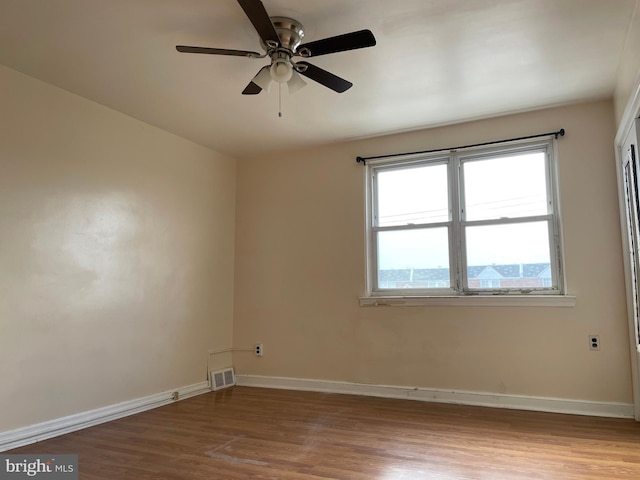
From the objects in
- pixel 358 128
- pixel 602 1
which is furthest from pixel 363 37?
pixel 358 128

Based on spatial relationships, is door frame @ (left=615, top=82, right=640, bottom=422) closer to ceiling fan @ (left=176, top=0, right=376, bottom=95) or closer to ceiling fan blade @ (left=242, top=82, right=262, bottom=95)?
ceiling fan @ (left=176, top=0, right=376, bottom=95)

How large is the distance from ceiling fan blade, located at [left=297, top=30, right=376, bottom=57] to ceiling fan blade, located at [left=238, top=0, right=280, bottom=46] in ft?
0.61

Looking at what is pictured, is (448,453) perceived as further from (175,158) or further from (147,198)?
(175,158)

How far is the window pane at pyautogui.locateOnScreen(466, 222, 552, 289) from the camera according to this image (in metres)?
3.77

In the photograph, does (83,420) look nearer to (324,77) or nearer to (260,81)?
(260,81)

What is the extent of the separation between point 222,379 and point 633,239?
390cm

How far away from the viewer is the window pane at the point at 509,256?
149 inches

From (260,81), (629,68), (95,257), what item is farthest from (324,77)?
(95,257)

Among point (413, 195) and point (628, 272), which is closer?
point (628, 272)

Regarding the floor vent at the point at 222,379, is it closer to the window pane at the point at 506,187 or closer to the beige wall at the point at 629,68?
the window pane at the point at 506,187

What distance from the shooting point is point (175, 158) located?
434 cm

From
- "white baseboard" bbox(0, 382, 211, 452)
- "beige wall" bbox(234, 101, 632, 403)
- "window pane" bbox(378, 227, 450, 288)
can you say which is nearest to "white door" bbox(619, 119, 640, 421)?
"beige wall" bbox(234, 101, 632, 403)

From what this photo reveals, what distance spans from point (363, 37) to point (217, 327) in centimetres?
346

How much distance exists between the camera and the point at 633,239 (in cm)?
307
